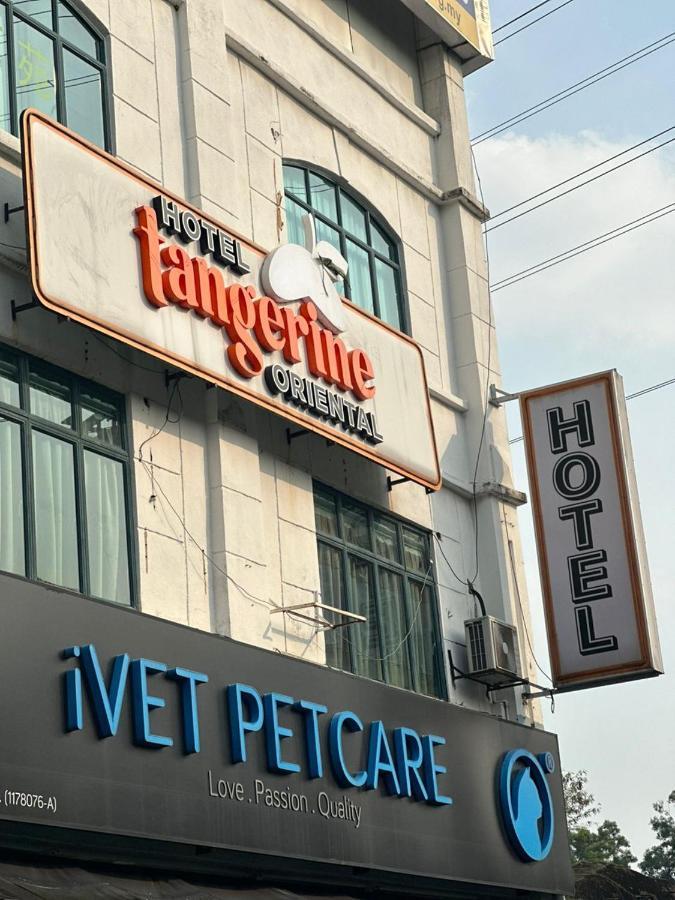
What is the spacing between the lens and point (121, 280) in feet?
43.0

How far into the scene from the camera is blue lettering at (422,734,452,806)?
15312 millimetres

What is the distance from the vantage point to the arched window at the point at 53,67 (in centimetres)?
1355

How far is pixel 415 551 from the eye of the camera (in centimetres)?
1781

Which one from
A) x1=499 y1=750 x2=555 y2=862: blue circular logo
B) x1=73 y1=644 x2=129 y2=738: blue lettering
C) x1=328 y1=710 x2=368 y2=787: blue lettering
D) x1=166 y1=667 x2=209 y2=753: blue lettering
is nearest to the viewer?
x1=73 y1=644 x2=129 y2=738: blue lettering

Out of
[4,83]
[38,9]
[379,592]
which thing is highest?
[38,9]

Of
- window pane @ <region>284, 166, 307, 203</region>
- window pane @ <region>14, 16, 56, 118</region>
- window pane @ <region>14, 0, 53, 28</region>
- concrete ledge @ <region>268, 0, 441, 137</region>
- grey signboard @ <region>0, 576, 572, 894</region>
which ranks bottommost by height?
grey signboard @ <region>0, 576, 572, 894</region>

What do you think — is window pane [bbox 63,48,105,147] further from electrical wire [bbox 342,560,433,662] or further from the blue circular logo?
the blue circular logo

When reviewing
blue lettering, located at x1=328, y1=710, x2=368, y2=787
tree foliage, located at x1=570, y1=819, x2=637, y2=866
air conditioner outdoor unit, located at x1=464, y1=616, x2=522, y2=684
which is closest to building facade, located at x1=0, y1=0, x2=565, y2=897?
air conditioner outdoor unit, located at x1=464, y1=616, x2=522, y2=684

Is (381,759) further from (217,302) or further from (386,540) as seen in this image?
(217,302)

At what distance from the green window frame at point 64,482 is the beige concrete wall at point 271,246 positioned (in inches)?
6.4

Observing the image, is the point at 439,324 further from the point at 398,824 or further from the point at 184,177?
the point at 398,824

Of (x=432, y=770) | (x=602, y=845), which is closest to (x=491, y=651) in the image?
(x=432, y=770)

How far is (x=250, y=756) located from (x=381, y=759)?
7.17 feet

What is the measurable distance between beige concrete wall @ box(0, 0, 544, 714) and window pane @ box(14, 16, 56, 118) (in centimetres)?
75
